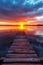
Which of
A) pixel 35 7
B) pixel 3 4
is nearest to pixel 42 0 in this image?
pixel 35 7

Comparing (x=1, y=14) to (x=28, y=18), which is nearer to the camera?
(x=1, y=14)

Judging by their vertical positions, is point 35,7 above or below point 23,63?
above

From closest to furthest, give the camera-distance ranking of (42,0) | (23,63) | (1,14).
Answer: (23,63) → (42,0) → (1,14)

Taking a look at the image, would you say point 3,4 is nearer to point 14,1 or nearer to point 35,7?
point 14,1

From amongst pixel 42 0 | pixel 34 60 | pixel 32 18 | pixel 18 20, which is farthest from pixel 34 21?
pixel 34 60

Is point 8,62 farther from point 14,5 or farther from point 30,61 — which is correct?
point 14,5

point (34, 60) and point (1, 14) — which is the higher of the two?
point (1, 14)

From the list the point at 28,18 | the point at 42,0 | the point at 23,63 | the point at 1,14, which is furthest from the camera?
the point at 28,18

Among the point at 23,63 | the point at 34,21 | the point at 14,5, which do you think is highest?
the point at 14,5

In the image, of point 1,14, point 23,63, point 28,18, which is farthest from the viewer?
point 28,18
